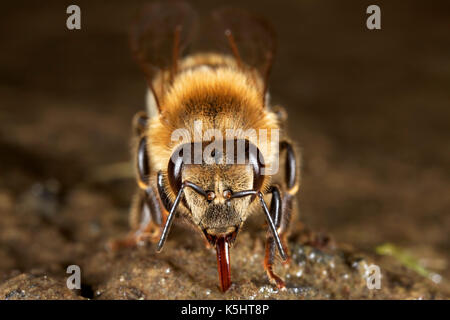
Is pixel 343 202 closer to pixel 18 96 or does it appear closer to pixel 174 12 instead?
pixel 174 12

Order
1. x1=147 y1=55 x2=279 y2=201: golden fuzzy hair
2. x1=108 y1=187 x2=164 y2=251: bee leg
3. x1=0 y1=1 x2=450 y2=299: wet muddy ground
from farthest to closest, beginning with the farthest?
x1=108 y1=187 x2=164 y2=251: bee leg < x1=0 y1=1 x2=450 y2=299: wet muddy ground < x1=147 y1=55 x2=279 y2=201: golden fuzzy hair

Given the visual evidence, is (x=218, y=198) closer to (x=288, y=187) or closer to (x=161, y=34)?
(x=288, y=187)

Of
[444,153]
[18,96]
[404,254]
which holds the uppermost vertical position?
[18,96]

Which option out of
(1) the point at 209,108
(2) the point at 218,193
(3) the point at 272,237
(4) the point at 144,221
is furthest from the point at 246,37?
(2) the point at 218,193

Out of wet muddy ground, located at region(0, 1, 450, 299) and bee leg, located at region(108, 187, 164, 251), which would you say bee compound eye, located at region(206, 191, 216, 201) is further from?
bee leg, located at region(108, 187, 164, 251)

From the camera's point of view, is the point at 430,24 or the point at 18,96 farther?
the point at 430,24

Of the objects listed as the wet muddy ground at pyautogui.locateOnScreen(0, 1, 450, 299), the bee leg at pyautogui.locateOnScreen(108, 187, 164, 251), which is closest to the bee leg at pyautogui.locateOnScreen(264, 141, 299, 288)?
the wet muddy ground at pyautogui.locateOnScreen(0, 1, 450, 299)
